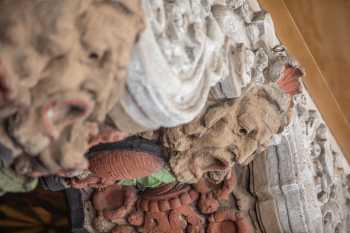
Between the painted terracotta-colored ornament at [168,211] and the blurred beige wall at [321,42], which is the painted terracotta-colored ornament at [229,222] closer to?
the painted terracotta-colored ornament at [168,211]

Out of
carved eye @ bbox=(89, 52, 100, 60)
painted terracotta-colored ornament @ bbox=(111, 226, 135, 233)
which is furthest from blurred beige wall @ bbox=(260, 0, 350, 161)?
carved eye @ bbox=(89, 52, 100, 60)

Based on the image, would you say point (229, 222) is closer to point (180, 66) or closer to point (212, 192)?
point (212, 192)

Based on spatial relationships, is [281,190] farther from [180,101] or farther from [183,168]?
[180,101]

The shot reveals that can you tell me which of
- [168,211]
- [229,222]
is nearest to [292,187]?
[229,222]

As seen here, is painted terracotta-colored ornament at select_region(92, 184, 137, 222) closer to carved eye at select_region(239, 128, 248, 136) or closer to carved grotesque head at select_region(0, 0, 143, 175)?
carved eye at select_region(239, 128, 248, 136)

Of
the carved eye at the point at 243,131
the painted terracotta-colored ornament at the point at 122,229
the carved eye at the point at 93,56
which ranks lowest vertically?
the painted terracotta-colored ornament at the point at 122,229

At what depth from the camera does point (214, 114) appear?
1.15 metres

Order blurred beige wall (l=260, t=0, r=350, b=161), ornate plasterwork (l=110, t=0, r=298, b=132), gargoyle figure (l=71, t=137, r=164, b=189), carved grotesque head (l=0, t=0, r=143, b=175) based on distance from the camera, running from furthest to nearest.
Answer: blurred beige wall (l=260, t=0, r=350, b=161) < gargoyle figure (l=71, t=137, r=164, b=189) < ornate plasterwork (l=110, t=0, r=298, b=132) < carved grotesque head (l=0, t=0, r=143, b=175)

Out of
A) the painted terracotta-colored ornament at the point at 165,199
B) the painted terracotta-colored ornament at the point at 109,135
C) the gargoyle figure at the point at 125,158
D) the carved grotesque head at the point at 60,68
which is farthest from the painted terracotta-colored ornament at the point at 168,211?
the carved grotesque head at the point at 60,68

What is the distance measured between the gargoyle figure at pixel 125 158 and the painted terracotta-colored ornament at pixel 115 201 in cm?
35

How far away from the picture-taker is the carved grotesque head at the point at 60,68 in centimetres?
66

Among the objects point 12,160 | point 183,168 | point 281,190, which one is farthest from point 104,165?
point 281,190

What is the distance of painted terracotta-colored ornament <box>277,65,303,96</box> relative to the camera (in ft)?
4.83

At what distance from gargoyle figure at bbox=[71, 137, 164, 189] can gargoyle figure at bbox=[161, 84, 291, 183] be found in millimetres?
39
